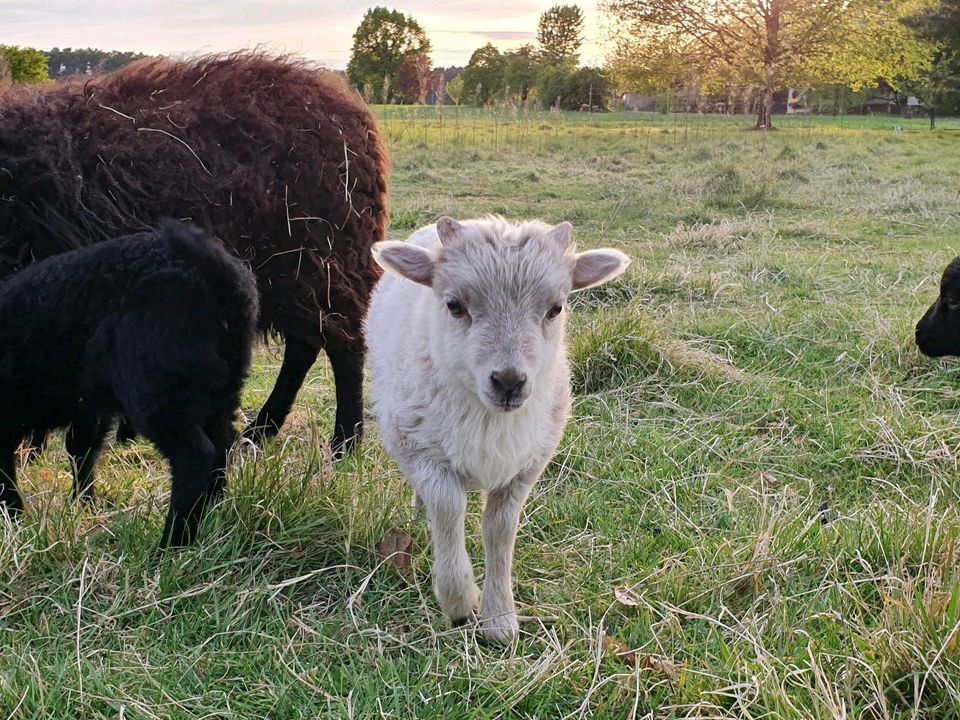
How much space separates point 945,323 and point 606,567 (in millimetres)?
2893

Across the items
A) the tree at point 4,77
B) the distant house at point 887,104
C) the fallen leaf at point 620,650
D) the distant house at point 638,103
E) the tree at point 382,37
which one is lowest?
the fallen leaf at point 620,650

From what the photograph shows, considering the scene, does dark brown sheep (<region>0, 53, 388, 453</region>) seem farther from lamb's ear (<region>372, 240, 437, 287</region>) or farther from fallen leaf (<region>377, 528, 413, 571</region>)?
lamb's ear (<region>372, 240, 437, 287</region>)

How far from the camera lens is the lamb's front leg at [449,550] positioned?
272 centimetres

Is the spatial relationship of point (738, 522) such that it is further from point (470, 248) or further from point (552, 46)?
point (552, 46)

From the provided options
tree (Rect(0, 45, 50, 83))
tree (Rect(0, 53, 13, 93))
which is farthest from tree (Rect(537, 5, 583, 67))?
tree (Rect(0, 53, 13, 93))

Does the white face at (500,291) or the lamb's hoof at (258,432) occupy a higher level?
the white face at (500,291)

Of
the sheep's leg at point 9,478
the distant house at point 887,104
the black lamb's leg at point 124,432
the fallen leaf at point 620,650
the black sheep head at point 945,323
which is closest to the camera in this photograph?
the fallen leaf at point 620,650

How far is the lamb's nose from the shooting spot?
254 centimetres

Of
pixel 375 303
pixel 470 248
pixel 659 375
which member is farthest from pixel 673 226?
pixel 470 248

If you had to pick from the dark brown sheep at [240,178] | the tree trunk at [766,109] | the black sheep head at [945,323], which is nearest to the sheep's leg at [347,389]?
the dark brown sheep at [240,178]

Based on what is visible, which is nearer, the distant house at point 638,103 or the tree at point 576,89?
the tree at point 576,89

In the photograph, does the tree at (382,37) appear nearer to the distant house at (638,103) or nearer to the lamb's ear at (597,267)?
the distant house at (638,103)

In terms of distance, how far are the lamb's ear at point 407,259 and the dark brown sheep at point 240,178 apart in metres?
1.33

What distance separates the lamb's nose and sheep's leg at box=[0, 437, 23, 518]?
1.91 metres
